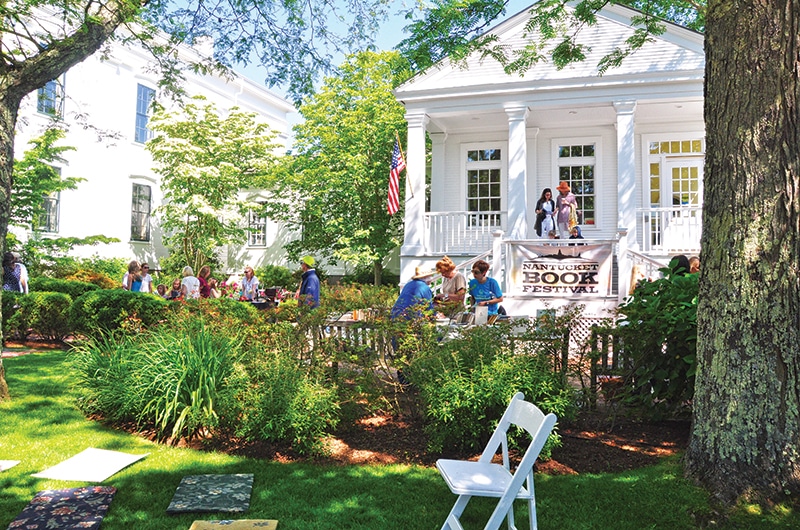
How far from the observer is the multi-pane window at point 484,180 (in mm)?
17422

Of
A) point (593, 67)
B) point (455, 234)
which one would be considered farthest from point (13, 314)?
point (593, 67)

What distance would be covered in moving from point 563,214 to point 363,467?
1022 centimetres

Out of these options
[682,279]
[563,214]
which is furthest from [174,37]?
[563,214]

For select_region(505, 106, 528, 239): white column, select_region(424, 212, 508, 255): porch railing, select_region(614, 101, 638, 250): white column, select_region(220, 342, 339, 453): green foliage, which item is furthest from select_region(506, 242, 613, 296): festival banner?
select_region(220, 342, 339, 453): green foliage

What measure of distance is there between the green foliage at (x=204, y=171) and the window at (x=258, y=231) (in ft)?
5.49

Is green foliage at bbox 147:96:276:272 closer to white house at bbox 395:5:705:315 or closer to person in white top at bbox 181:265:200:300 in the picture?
white house at bbox 395:5:705:315

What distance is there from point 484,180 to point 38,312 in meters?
11.6

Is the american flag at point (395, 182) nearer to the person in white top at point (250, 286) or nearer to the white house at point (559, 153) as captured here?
the white house at point (559, 153)

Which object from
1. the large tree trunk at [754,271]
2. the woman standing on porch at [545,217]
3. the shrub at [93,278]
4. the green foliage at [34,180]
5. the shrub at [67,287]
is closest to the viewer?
the large tree trunk at [754,271]

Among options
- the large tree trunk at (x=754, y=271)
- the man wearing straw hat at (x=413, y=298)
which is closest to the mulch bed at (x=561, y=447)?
the large tree trunk at (x=754, y=271)

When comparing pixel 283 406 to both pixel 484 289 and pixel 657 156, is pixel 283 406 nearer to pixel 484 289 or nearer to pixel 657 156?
pixel 484 289

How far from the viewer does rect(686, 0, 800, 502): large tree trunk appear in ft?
11.9

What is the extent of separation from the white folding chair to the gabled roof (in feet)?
36.6

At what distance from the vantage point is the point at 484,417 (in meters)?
4.80
